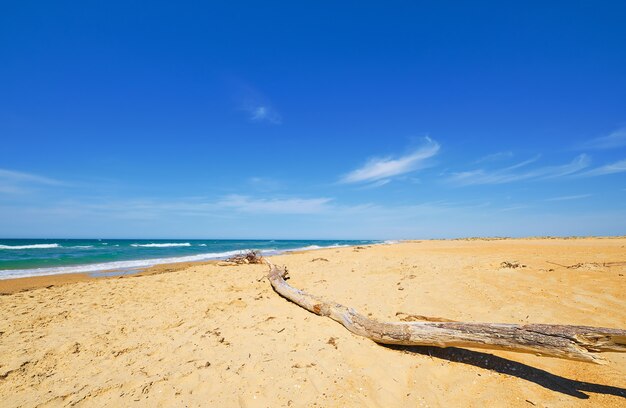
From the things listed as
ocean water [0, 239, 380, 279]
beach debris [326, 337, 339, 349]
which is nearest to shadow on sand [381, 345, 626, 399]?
beach debris [326, 337, 339, 349]

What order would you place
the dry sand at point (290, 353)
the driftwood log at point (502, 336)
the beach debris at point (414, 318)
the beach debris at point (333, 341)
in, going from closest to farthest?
1. the driftwood log at point (502, 336)
2. the dry sand at point (290, 353)
3. the beach debris at point (333, 341)
4. the beach debris at point (414, 318)

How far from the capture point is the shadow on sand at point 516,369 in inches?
120

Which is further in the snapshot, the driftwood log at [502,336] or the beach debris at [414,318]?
the beach debris at [414,318]

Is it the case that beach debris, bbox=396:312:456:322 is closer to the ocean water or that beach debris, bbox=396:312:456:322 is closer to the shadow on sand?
the shadow on sand

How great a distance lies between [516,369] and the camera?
3.52 meters

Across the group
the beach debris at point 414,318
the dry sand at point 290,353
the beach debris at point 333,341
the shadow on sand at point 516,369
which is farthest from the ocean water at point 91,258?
the shadow on sand at point 516,369

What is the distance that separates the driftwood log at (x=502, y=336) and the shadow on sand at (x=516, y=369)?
0.84 feet

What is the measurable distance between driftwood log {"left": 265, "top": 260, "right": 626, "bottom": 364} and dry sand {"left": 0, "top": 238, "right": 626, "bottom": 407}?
0.72 feet

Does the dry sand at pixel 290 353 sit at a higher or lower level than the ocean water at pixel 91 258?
lower

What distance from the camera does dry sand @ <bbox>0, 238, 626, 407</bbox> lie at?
3.18 metres

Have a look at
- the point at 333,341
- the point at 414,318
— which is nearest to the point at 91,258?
the point at 333,341

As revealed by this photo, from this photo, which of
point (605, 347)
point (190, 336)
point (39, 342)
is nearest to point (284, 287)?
point (190, 336)

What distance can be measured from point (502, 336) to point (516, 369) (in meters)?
0.46

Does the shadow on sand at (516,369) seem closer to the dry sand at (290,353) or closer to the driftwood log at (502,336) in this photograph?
the dry sand at (290,353)
